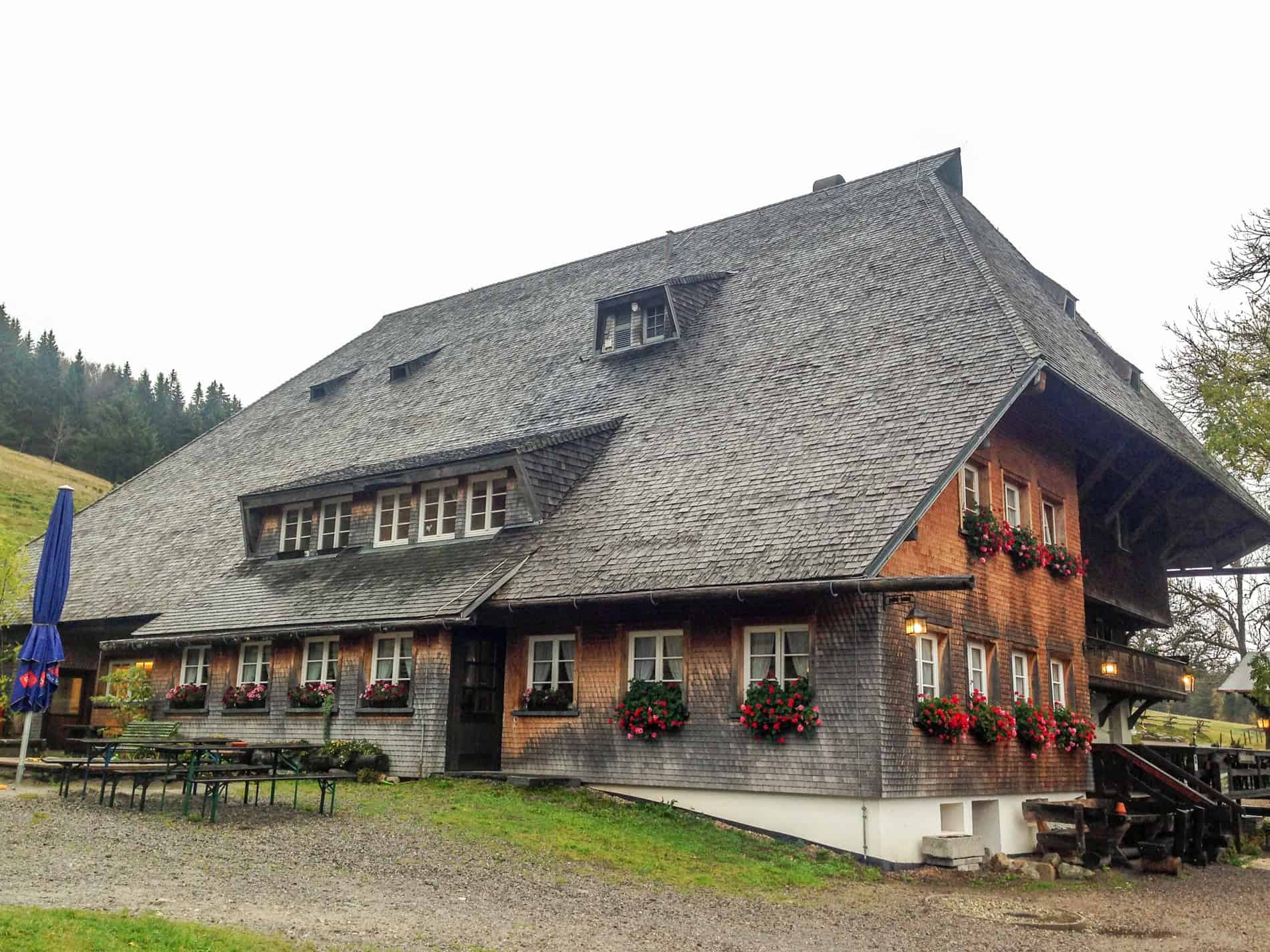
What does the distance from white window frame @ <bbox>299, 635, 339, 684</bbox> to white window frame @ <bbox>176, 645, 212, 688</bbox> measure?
2.64 m

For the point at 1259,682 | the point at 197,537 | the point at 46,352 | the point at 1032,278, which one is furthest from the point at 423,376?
the point at 46,352

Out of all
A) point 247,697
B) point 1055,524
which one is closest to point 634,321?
point 1055,524

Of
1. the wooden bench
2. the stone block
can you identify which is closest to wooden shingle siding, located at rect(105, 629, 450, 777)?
the wooden bench

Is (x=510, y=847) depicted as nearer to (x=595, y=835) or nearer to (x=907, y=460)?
(x=595, y=835)

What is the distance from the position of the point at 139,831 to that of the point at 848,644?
9088 mm

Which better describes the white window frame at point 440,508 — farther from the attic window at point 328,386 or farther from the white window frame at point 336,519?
the attic window at point 328,386

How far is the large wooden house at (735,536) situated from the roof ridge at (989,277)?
10 cm

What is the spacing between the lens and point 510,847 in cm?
1373

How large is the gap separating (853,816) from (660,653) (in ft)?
12.6

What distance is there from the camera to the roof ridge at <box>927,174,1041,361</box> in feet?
59.7

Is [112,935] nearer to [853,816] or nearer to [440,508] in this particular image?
[853,816]

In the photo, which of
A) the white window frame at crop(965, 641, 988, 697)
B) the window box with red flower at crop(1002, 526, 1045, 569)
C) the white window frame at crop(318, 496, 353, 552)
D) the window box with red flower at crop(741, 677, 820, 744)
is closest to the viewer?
the window box with red flower at crop(741, 677, 820, 744)

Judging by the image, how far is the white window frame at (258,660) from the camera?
2178cm

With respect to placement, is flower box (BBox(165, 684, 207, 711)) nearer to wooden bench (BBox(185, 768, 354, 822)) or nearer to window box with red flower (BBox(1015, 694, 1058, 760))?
wooden bench (BBox(185, 768, 354, 822))
